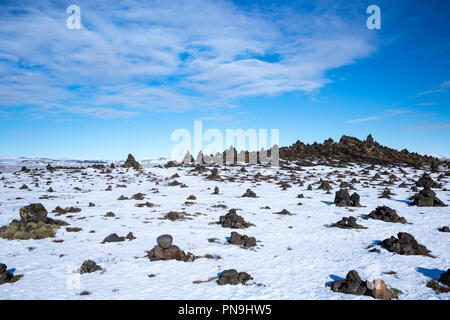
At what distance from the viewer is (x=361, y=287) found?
40.4ft

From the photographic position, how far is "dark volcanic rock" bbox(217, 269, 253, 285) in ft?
43.3

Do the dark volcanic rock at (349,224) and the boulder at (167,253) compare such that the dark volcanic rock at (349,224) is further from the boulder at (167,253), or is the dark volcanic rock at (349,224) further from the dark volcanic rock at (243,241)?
the boulder at (167,253)

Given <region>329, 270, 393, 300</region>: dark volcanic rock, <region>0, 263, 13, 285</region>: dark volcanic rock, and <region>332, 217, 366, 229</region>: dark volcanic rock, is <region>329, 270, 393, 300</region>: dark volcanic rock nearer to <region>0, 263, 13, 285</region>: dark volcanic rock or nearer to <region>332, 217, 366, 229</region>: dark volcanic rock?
<region>332, 217, 366, 229</region>: dark volcanic rock

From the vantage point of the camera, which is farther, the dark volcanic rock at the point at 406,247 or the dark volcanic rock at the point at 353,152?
the dark volcanic rock at the point at 353,152

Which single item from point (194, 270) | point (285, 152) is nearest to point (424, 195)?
point (194, 270)

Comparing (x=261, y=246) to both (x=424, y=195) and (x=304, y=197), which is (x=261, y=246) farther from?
(x=424, y=195)

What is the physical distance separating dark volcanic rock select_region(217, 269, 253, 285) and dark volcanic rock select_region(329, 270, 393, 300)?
4.08 m

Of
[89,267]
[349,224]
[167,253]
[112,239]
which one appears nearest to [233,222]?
[167,253]

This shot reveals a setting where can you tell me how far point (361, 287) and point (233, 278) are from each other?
5849mm

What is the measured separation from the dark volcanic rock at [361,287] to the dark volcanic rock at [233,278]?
4079mm

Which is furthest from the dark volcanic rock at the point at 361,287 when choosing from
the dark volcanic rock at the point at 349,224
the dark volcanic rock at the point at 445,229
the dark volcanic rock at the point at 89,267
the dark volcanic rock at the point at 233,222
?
the dark volcanic rock at the point at 445,229

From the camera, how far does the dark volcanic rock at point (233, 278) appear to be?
1320cm

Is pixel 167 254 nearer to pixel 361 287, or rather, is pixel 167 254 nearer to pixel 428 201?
pixel 361 287

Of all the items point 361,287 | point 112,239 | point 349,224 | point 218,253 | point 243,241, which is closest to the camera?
point 361,287
